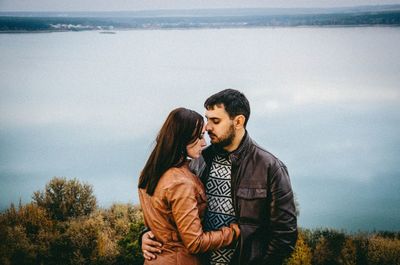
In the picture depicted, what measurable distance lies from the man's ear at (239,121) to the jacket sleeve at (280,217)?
0.40 meters

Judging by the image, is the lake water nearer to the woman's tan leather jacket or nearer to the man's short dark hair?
the man's short dark hair

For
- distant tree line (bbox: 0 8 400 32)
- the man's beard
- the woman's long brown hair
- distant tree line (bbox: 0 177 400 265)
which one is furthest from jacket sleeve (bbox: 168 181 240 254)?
distant tree line (bbox: 0 8 400 32)

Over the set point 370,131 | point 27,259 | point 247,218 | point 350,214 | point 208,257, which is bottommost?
point 350,214

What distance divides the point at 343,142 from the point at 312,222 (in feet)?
9.18

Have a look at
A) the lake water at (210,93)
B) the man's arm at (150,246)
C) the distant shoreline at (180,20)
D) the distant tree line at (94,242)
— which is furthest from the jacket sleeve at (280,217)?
the lake water at (210,93)

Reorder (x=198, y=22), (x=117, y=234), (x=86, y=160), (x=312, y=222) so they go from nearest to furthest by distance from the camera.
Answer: (x=117, y=234), (x=198, y=22), (x=312, y=222), (x=86, y=160)

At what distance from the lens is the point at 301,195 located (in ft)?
37.1

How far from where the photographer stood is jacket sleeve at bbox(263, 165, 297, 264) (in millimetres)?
2375

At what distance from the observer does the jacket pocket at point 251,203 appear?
2371 millimetres

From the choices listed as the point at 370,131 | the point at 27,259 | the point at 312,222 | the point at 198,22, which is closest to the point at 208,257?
the point at 27,259

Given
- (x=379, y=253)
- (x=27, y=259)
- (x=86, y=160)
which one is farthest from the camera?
(x=86, y=160)

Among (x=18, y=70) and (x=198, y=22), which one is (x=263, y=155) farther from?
(x=18, y=70)

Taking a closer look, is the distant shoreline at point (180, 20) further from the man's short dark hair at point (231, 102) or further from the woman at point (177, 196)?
the woman at point (177, 196)

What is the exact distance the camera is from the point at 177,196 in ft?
6.29
